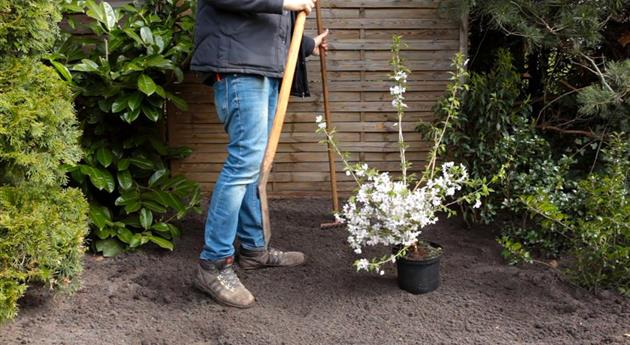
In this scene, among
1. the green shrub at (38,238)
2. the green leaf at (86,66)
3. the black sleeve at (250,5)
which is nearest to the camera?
the green shrub at (38,238)

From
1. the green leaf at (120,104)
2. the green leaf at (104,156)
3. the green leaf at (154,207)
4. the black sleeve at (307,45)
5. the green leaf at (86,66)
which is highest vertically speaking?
the black sleeve at (307,45)

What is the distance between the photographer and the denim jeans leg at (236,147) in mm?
3150

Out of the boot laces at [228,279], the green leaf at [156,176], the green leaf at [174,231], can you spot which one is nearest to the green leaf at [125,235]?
the green leaf at [174,231]

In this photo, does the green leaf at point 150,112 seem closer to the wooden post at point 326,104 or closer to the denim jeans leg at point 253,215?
the denim jeans leg at point 253,215

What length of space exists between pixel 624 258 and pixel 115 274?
2.56 meters

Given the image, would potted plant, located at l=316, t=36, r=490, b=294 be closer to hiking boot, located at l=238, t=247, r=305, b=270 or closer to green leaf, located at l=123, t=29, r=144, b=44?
hiking boot, located at l=238, t=247, r=305, b=270

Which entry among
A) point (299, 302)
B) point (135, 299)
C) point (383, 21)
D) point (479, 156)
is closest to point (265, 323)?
point (299, 302)

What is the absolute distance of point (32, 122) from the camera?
9.41 ft

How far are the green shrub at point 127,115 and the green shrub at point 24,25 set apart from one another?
0.73 m

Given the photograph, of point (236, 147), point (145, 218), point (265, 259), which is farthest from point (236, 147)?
point (145, 218)

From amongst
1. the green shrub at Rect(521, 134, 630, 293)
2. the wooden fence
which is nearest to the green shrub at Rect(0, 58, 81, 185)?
the wooden fence

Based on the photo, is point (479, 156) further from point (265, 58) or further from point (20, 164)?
point (20, 164)

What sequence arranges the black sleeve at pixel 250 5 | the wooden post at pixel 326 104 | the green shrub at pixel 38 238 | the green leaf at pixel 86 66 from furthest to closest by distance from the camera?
the wooden post at pixel 326 104
the green leaf at pixel 86 66
the black sleeve at pixel 250 5
the green shrub at pixel 38 238

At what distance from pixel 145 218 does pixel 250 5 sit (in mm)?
1496
